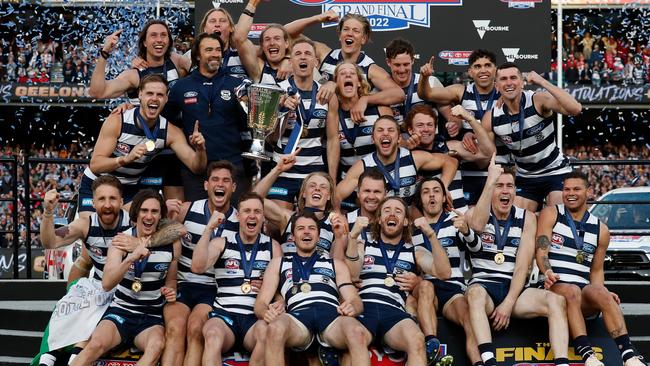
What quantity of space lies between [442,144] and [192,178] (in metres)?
1.82

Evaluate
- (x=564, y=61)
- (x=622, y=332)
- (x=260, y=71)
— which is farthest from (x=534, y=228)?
(x=564, y=61)

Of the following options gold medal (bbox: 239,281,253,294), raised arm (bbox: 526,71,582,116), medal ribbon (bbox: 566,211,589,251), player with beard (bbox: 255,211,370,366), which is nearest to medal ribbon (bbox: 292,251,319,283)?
player with beard (bbox: 255,211,370,366)

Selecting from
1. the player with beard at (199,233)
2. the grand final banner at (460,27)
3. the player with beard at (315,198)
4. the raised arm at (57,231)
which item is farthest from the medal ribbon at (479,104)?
the grand final banner at (460,27)

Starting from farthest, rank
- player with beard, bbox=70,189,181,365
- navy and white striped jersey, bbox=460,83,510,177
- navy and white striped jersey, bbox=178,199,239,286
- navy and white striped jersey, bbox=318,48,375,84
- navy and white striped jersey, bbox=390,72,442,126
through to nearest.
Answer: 1. navy and white striped jersey, bbox=318,48,375,84
2. navy and white striped jersey, bbox=390,72,442,126
3. navy and white striped jersey, bbox=460,83,510,177
4. navy and white striped jersey, bbox=178,199,239,286
5. player with beard, bbox=70,189,181,365

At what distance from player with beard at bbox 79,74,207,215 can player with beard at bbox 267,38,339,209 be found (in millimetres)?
622

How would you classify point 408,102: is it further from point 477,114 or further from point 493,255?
point 493,255

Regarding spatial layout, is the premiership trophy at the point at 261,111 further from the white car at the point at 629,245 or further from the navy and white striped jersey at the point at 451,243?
the white car at the point at 629,245

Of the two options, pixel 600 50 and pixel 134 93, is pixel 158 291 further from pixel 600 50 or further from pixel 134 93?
pixel 600 50

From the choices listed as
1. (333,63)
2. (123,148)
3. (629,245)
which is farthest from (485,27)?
(123,148)

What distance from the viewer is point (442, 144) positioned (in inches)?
325

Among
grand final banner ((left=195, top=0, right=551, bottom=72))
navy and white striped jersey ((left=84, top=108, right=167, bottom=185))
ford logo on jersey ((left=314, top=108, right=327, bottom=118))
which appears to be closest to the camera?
navy and white striped jersey ((left=84, top=108, right=167, bottom=185))

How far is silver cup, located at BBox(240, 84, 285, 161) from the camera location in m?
7.55

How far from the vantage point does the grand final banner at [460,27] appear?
37.3 ft

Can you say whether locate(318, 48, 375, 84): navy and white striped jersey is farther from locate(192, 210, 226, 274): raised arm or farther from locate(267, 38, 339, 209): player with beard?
locate(192, 210, 226, 274): raised arm
